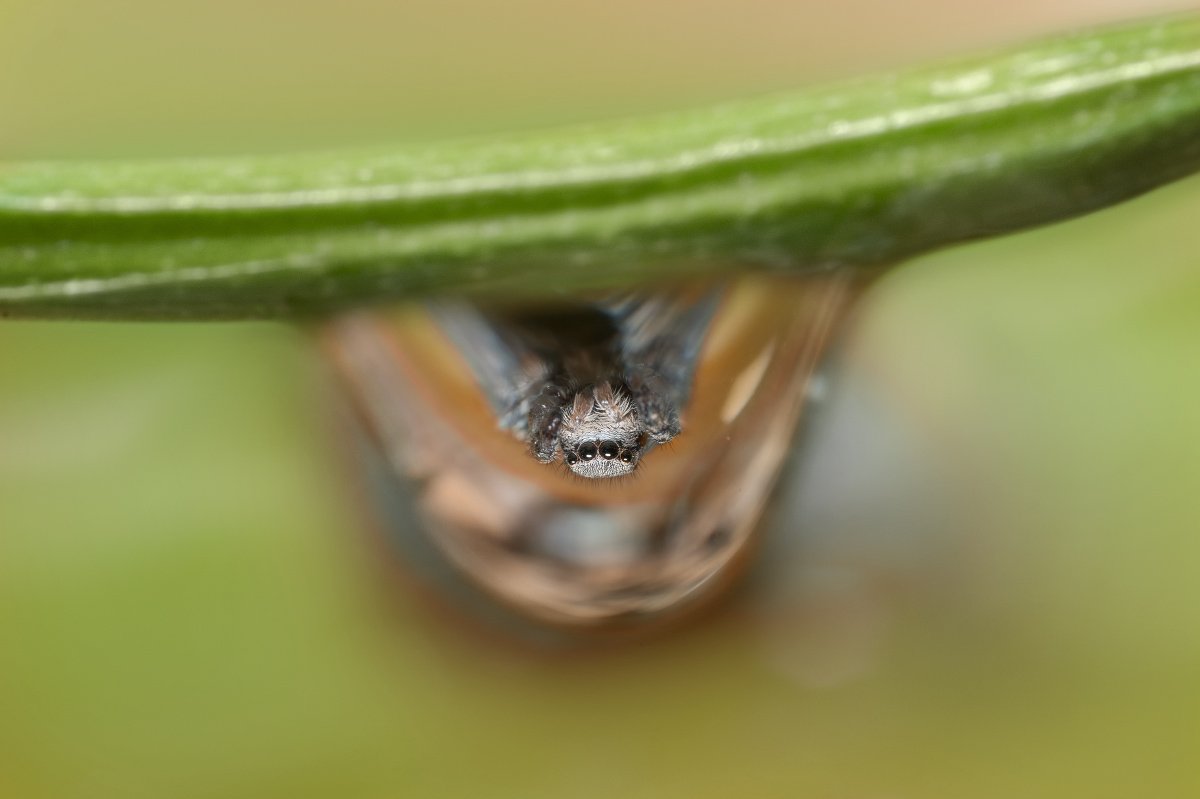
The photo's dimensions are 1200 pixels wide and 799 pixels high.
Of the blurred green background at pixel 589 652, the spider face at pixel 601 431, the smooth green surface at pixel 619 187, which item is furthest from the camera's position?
the blurred green background at pixel 589 652

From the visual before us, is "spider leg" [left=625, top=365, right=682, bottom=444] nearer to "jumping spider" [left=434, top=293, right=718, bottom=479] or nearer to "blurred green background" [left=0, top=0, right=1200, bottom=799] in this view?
"jumping spider" [left=434, top=293, right=718, bottom=479]

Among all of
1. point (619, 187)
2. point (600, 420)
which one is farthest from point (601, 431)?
point (619, 187)

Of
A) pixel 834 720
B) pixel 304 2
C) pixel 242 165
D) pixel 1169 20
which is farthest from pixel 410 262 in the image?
pixel 834 720

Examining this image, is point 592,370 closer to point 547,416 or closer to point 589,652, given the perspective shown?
point 547,416

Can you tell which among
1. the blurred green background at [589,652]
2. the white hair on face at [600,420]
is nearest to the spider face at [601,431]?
the white hair on face at [600,420]

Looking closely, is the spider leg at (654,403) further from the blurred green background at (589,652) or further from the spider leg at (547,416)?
the blurred green background at (589,652)

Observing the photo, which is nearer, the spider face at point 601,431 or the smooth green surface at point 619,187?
the smooth green surface at point 619,187

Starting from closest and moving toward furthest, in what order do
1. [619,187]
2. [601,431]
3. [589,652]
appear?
[619,187]
[601,431]
[589,652]

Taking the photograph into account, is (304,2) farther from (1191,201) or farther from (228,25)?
(1191,201)
